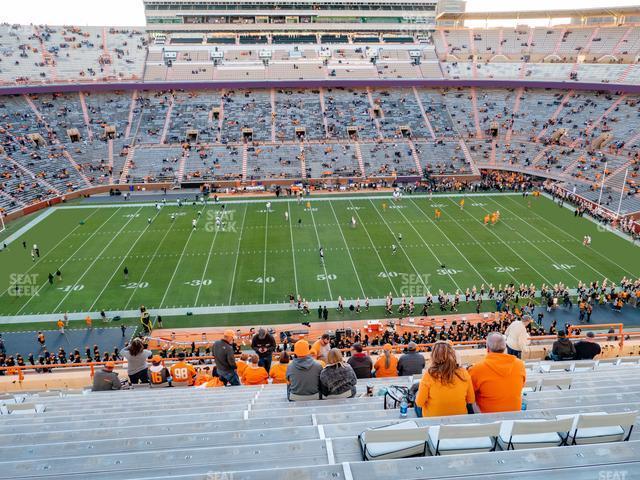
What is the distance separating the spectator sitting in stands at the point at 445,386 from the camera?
4797 millimetres

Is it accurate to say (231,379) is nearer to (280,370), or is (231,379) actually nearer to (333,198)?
(280,370)

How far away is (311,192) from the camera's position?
45.1m

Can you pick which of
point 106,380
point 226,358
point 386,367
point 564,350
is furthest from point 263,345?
point 564,350

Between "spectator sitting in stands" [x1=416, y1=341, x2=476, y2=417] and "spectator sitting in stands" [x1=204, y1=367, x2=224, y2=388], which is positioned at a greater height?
"spectator sitting in stands" [x1=416, y1=341, x2=476, y2=417]

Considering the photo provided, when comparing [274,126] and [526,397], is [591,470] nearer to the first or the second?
[526,397]

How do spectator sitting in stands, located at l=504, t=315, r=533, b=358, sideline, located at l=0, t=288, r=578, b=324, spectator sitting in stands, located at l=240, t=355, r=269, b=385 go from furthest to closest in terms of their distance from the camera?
sideline, located at l=0, t=288, r=578, b=324
spectator sitting in stands, located at l=240, t=355, r=269, b=385
spectator sitting in stands, located at l=504, t=315, r=533, b=358

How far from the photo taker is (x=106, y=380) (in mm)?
9461

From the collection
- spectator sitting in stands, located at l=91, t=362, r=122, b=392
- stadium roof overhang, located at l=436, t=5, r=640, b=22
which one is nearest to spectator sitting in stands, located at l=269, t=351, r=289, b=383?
spectator sitting in stands, located at l=91, t=362, r=122, b=392

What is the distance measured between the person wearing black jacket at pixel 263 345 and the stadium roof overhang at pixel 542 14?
73154 millimetres

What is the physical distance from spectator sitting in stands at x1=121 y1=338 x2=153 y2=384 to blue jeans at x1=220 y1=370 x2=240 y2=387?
5.38 feet

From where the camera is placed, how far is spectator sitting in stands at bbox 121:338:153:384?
372 inches

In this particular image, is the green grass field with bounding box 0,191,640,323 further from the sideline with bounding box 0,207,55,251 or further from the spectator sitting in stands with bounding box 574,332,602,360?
the spectator sitting in stands with bounding box 574,332,602,360

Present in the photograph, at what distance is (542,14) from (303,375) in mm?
76756

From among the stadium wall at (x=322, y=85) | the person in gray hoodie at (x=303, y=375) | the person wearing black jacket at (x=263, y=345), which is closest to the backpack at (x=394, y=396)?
the person in gray hoodie at (x=303, y=375)
